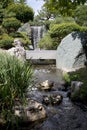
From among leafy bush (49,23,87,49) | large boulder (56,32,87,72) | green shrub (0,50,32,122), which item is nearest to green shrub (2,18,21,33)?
leafy bush (49,23,87,49)

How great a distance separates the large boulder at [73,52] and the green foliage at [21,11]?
11.6 m

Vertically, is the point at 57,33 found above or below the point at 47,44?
above

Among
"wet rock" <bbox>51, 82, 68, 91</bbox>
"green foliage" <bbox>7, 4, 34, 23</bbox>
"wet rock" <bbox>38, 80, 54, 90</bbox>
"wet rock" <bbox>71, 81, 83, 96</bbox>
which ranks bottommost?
"wet rock" <bbox>51, 82, 68, 91</bbox>

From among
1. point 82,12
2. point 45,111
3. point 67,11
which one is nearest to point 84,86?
point 45,111

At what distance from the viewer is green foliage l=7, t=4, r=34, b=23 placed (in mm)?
25619

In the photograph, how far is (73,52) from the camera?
14.2 meters

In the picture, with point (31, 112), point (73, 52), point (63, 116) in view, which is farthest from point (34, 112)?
point (73, 52)

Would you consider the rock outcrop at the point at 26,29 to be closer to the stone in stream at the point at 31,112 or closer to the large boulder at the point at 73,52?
the large boulder at the point at 73,52

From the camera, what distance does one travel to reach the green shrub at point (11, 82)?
708 centimetres

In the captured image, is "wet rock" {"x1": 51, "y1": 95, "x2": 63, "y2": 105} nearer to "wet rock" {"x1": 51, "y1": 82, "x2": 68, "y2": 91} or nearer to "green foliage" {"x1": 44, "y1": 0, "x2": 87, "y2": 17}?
"wet rock" {"x1": 51, "y1": 82, "x2": 68, "y2": 91}

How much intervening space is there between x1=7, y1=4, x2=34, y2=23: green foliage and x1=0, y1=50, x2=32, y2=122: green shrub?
17859 millimetres

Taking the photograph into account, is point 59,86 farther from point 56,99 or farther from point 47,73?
point 47,73

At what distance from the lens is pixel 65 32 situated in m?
19.0

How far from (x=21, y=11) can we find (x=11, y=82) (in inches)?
753
